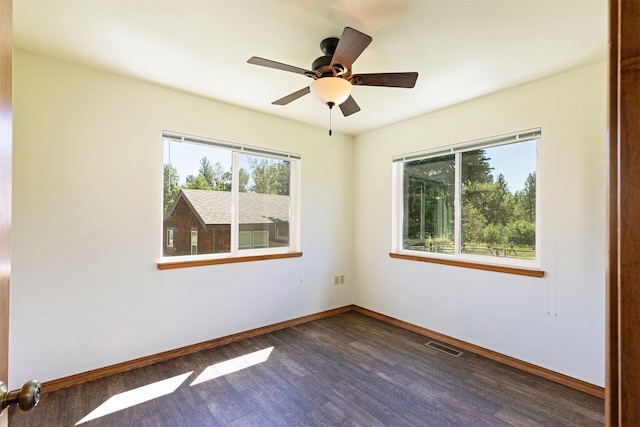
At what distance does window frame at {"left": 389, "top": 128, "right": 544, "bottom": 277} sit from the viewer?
8.80 ft

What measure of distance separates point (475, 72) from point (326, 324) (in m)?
3.09

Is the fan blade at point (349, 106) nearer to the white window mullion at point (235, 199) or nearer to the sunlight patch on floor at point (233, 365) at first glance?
the white window mullion at point (235, 199)

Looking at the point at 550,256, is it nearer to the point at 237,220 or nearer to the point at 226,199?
the point at 237,220

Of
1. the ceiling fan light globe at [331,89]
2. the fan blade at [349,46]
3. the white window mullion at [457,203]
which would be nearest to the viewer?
the fan blade at [349,46]

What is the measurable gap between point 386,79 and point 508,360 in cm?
269

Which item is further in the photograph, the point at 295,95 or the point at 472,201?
the point at 472,201

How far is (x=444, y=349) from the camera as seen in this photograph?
304cm

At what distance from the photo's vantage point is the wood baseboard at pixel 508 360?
→ 7.66 ft

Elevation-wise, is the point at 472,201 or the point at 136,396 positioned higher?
the point at 472,201

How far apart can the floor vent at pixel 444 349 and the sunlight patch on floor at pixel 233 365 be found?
1678mm

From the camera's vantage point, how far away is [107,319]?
2.53 m

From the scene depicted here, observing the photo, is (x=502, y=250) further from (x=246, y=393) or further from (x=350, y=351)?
(x=246, y=393)

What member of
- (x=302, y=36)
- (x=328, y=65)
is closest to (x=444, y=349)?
(x=328, y=65)

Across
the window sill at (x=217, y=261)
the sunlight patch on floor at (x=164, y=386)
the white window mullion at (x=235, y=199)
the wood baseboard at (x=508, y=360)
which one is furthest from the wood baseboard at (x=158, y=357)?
the wood baseboard at (x=508, y=360)
